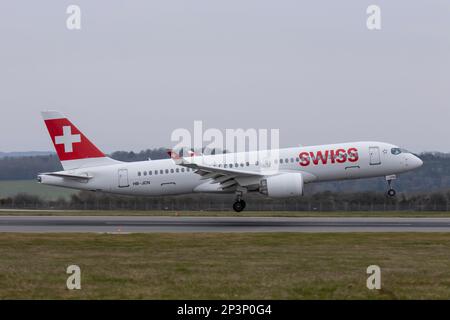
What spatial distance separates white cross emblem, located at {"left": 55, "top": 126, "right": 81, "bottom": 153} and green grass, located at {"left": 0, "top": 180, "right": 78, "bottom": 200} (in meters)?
33.2

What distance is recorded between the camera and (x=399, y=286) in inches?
662

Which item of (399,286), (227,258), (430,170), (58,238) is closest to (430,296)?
(399,286)

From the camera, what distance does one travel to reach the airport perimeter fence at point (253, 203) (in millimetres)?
67188

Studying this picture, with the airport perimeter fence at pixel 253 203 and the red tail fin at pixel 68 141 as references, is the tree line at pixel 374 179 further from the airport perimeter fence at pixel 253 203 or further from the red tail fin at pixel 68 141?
the red tail fin at pixel 68 141

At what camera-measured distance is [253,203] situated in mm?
70688

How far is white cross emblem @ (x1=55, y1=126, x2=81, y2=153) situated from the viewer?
49.6m

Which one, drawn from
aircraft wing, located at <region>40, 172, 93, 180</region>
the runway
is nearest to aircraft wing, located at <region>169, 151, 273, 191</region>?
the runway

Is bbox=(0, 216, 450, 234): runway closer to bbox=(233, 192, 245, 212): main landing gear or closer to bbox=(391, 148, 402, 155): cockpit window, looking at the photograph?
bbox=(233, 192, 245, 212): main landing gear

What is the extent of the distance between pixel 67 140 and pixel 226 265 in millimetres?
31153

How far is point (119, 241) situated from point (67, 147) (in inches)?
849

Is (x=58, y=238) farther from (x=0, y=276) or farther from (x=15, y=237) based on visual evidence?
(x=0, y=276)

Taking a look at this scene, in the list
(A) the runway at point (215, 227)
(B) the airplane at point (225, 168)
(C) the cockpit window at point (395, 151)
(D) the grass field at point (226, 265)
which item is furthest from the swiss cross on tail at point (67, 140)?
(C) the cockpit window at point (395, 151)

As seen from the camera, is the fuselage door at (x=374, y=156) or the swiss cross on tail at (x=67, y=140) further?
the swiss cross on tail at (x=67, y=140)

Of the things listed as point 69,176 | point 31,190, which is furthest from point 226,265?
point 31,190
